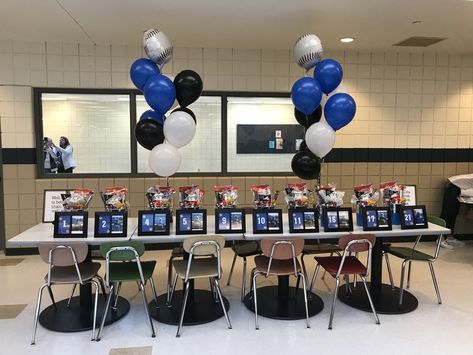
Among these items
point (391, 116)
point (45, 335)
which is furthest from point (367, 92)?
point (45, 335)

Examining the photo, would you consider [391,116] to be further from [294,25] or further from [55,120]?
[55,120]

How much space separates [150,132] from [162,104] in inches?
10.5

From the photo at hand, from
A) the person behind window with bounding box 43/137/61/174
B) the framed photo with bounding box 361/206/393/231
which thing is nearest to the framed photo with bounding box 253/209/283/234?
the framed photo with bounding box 361/206/393/231

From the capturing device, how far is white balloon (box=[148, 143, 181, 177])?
3.23 meters

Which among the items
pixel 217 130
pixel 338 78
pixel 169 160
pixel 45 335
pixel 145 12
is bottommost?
pixel 45 335

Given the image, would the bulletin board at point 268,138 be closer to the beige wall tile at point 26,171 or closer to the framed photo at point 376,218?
the framed photo at point 376,218

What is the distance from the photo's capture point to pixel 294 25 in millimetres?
4164

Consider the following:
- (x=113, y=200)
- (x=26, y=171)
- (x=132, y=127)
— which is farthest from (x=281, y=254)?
(x=26, y=171)

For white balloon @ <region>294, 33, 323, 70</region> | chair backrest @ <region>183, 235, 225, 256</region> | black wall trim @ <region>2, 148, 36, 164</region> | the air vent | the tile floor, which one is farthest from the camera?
black wall trim @ <region>2, 148, 36, 164</region>

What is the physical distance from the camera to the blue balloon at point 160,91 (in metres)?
3.20

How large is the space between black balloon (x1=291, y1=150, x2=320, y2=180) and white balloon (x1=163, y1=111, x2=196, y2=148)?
971mm

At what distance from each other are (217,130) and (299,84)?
2.22m

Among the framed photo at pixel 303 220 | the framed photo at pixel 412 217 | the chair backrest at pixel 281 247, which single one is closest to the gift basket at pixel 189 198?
the chair backrest at pixel 281 247

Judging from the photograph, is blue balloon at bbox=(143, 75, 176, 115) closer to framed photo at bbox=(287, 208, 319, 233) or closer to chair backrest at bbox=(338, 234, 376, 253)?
framed photo at bbox=(287, 208, 319, 233)
